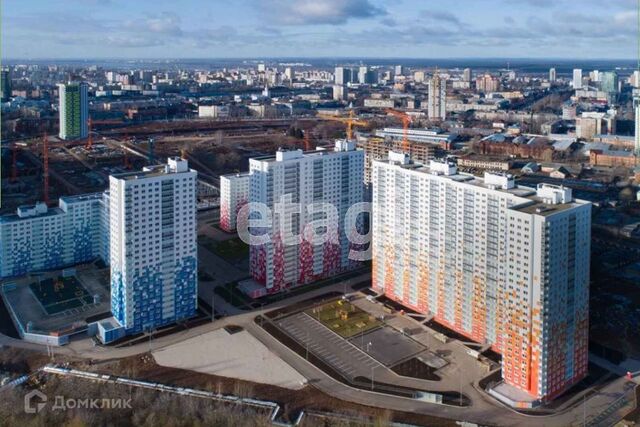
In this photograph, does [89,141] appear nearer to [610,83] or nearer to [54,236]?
[54,236]

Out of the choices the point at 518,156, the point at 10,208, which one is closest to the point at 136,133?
the point at 10,208

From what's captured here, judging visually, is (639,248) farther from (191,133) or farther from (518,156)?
(191,133)

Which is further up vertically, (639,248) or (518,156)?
(518,156)

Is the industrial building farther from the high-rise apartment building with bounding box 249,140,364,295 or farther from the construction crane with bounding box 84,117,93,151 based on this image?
the construction crane with bounding box 84,117,93,151

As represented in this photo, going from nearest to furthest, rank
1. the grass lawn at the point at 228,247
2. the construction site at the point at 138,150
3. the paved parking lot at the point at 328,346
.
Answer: the paved parking lot at the point at 328,346 < the grass lawn at the point at 228,247 < the construction site at the point at 138,150

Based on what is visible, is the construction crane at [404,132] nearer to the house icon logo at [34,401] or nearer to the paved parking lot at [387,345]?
the paved parking lot at [387,345]

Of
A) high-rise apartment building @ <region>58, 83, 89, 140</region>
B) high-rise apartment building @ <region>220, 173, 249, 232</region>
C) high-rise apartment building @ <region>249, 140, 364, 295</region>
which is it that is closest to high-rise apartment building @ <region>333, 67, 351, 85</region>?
high-rise apartment building @ <region>58, 83, 89, 140</region>

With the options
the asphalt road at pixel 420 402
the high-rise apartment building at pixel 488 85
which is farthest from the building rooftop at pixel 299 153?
the high-rise apartment building at pixel 488 85
